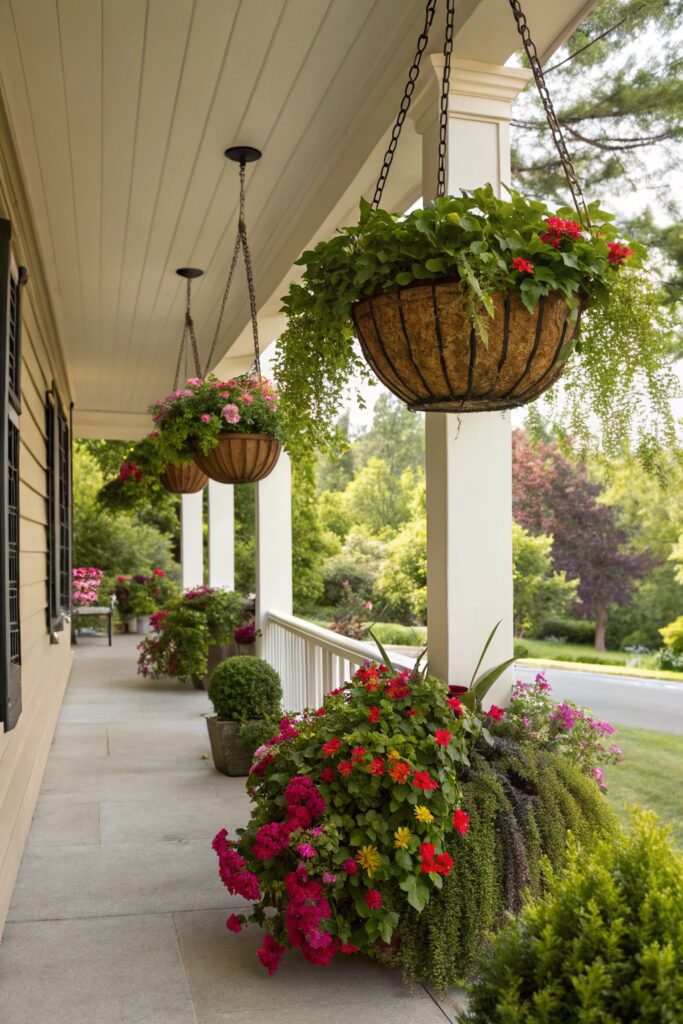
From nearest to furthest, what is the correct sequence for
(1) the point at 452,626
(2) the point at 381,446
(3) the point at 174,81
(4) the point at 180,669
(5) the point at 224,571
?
(1) the point at 452,626 → (3) the point at 174,81 → (4) the point at 180,669 → (5) the point at 224,571 → (2) the point at 381,446

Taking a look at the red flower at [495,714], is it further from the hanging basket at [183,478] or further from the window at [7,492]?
the hanging basket at [183,478]

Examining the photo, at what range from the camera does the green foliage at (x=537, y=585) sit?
1271 cm

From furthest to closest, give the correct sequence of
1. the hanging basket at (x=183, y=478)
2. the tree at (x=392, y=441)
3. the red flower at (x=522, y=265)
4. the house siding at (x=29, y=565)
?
1. the tree at (x=392, y=441)
2. the hanging basket at (x=183, y=478)
3. the house siding at (x=29, y=565)
4. the red flower at (x=522, y=265)

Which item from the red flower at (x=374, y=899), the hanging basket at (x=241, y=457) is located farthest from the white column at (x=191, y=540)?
the red flower at (x=374, y=899)

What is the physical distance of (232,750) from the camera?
14.8 ft

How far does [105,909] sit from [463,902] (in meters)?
1.20

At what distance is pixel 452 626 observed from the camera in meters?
→ 2.56

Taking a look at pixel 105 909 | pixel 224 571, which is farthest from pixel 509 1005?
pixel 224 571

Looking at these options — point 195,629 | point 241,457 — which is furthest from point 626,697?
point 241,457

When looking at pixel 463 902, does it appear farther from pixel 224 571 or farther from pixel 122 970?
pixel 224 571

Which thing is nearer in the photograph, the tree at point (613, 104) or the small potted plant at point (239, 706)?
the tree at point (613, 104)

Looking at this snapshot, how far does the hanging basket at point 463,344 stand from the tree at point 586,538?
1258cm

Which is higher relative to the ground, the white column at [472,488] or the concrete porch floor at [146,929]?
the white column at [472,488]

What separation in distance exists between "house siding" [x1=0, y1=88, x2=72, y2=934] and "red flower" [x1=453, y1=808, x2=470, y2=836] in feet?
4.28
